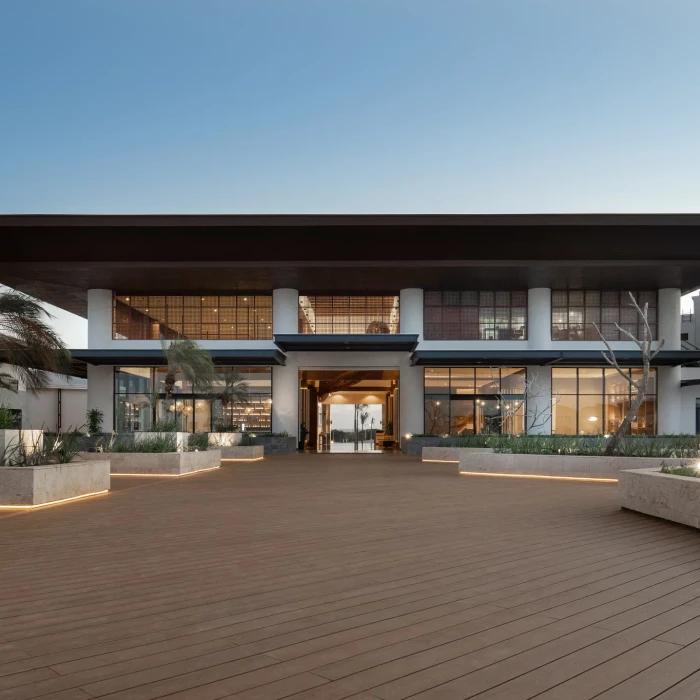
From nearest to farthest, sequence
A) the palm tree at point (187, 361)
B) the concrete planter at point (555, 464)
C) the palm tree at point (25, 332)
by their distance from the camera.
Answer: the palm tree at point (25, 332) → the concrete planter at point (555, 464) → the palm tree at point (187, 361)

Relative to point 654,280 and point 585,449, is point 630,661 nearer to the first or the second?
point 585,449

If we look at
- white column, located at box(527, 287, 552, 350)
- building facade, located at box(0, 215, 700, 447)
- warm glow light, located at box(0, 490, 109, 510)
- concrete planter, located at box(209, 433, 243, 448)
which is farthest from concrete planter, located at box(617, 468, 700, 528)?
white column, located at box(527, 287, 552, 350)

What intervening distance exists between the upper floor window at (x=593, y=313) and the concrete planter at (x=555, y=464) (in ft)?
58.8

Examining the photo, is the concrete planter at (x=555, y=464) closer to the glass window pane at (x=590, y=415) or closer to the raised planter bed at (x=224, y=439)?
the raised planter bed at (x=224, y=439)

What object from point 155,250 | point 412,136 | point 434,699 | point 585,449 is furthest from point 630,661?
point 412,136

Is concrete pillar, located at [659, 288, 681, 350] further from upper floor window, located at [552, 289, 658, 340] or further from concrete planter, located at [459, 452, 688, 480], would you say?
concrete planter, located at [459, 452, 688, 480]

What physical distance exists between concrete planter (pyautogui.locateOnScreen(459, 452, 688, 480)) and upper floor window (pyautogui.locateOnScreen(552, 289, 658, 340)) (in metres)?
17.9

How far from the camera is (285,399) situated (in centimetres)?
3531

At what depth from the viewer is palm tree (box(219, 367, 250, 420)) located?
3378cm

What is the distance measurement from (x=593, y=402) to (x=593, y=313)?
15.4 ft

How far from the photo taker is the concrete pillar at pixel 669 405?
34875 millimetres

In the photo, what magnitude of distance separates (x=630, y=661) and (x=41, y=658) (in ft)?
11.9

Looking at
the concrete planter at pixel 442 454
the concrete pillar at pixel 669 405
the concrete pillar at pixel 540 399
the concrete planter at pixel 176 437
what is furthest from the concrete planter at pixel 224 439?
the concrete pillar at pixel 669 405

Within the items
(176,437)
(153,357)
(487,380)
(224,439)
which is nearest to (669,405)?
(487,380)
